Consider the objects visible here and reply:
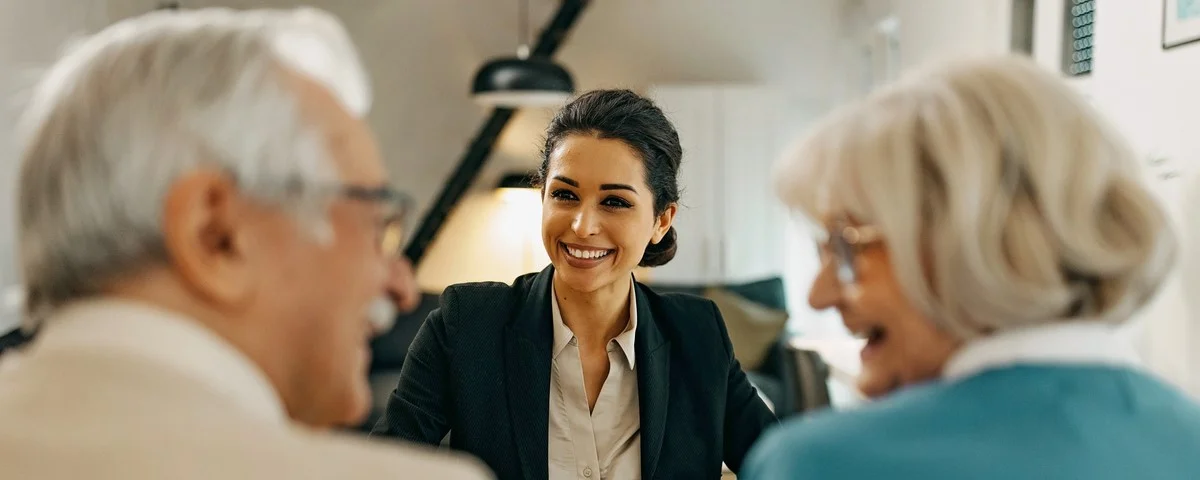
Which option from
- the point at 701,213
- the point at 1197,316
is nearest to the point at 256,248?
the point at 1197,316

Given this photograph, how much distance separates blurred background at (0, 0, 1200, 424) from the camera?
532 centimetres

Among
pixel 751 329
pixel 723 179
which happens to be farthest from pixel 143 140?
pixel 723 179

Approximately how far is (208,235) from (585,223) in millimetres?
1009

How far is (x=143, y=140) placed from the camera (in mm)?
785

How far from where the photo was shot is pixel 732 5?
22.7 ft

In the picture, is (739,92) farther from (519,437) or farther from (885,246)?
(885,246)

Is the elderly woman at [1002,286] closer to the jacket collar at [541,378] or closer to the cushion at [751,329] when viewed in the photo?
the jacket collar at [541,378]

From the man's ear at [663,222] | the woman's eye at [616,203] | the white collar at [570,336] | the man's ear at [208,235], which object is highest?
the man's ear at [208,235]

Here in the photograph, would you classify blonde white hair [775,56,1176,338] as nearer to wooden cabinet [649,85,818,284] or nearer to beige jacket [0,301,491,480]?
beige jacket [0,301,491,480]

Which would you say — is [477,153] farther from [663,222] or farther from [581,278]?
[581,278]

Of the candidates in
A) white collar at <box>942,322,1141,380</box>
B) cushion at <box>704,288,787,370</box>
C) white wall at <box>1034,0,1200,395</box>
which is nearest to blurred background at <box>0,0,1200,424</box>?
cushion at <box>704,288,787,370</box>

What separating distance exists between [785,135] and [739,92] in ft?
2.10

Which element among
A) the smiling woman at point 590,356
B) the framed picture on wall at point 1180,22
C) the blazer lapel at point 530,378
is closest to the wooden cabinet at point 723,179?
the framed picture on wall at point 1180,22

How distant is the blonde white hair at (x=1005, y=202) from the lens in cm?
99
